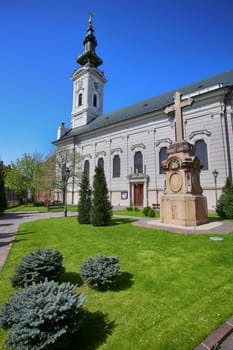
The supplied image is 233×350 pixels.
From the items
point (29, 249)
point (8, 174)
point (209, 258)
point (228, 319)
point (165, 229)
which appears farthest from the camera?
point (8, 174)

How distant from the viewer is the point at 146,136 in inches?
971

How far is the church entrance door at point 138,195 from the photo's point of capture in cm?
2461

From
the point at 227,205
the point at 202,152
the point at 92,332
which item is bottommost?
the point at 92,332

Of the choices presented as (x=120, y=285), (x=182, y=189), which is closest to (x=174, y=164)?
(x=182, y=189)

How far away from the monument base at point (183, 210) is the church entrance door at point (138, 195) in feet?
45.3

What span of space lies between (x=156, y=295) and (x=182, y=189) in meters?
7.41

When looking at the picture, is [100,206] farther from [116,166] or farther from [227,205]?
[116,166]

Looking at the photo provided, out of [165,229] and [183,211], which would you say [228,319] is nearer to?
[165,229]

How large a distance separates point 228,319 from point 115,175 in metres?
24.9

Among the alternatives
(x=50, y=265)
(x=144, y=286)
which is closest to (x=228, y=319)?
(x=144, y=286)

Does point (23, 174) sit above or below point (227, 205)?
above

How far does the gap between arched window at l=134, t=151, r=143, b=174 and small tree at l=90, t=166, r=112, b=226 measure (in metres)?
13.8

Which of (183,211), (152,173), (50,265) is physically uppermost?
(152,173)

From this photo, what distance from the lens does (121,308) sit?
3135mm
